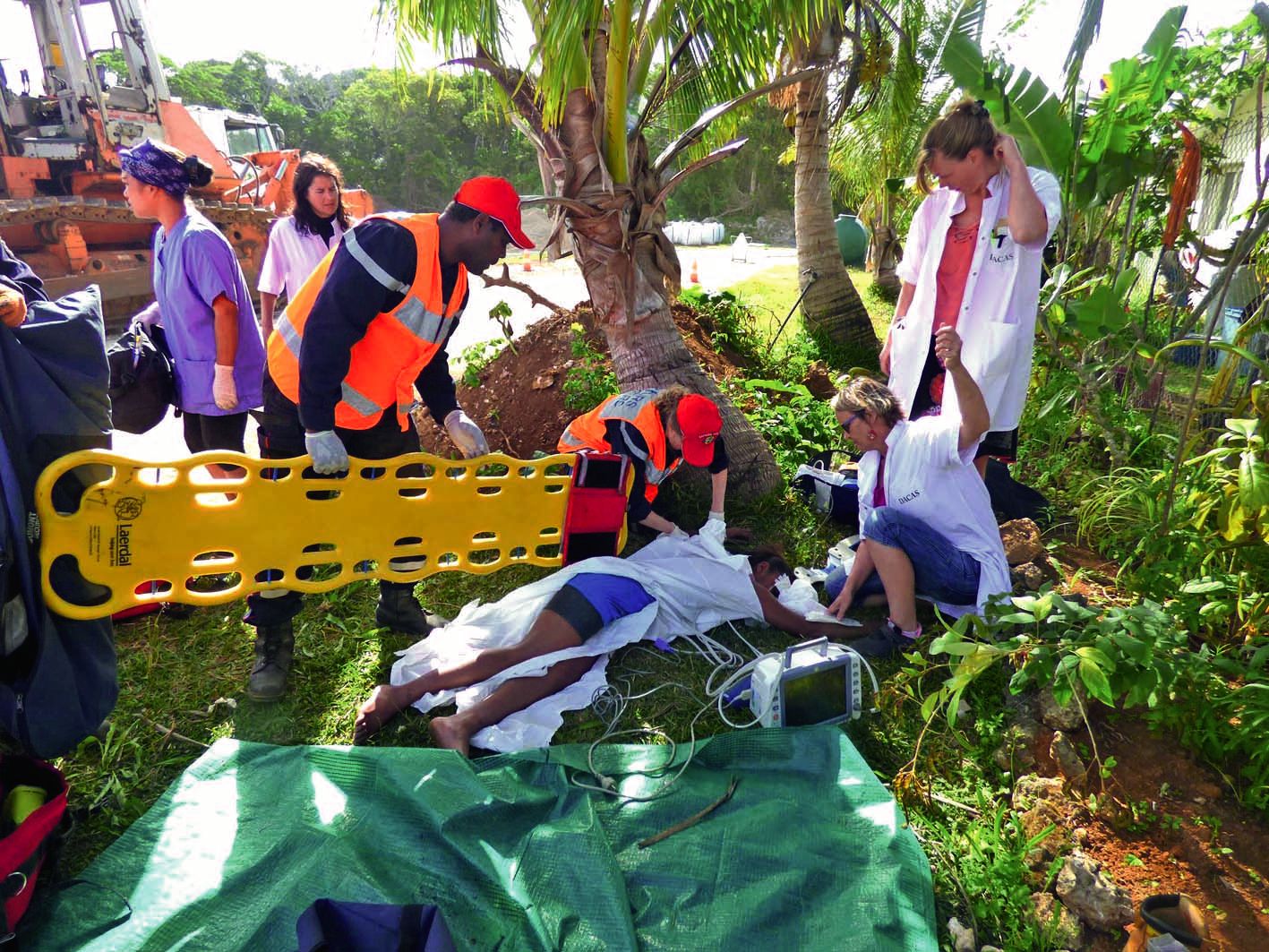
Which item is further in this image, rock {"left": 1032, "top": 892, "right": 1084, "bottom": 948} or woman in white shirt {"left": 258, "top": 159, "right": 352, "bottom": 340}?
woman in white shirt {"left": 258, "top": 159, "right": 352, "bottom": 340}

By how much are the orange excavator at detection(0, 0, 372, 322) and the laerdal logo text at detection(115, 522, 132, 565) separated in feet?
26.2

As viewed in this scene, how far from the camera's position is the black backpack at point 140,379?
308 centimetres

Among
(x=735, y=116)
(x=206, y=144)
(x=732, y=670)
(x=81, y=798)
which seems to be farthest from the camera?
(x=206, y=144)

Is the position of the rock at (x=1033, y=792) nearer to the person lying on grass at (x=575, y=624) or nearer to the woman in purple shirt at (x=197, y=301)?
→ the person lying on grass at (x=575, y=624)

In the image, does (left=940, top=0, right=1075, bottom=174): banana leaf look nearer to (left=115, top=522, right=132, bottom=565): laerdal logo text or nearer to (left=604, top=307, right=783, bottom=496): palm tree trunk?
(left=604, top=307, right=783, bottom=496): palm tree trunk

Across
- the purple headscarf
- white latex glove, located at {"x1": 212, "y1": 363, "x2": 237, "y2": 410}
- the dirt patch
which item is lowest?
the dirt patch

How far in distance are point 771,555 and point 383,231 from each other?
2285 mm

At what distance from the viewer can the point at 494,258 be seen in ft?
9.05

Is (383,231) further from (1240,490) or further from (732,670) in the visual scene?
(1240,490)

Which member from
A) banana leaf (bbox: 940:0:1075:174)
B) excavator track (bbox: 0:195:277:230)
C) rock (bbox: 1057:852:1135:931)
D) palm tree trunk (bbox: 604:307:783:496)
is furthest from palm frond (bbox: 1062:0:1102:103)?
excavator track (bbox: 0:195:277:230)

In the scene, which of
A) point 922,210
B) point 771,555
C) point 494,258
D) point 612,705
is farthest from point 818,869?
point 922,210

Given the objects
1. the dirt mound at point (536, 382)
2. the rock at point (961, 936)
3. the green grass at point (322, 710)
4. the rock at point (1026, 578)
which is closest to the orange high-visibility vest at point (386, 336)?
the green grass at point (322, 710)

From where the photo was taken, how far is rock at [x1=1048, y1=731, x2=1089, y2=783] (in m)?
2.41

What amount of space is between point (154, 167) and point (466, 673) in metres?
2.32
